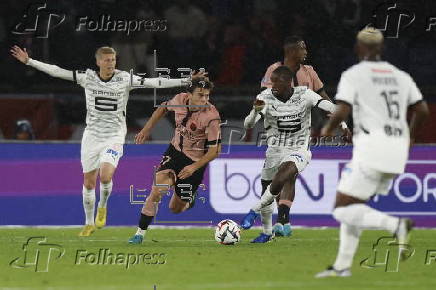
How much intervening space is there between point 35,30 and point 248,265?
29.0ft

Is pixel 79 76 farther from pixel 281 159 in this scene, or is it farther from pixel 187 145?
pixel 281 159

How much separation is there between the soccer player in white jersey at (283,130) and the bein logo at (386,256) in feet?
4.34

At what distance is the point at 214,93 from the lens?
758 inches

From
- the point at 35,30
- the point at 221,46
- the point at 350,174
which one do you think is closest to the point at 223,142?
the point at 221,46

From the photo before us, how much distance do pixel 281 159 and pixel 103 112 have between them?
7.81 feet

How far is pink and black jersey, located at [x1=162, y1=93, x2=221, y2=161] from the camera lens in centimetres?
1485

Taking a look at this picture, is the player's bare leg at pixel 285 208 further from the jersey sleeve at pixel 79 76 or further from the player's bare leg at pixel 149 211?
the jersey sleeve at pixel 79 76

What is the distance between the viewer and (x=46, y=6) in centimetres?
1994

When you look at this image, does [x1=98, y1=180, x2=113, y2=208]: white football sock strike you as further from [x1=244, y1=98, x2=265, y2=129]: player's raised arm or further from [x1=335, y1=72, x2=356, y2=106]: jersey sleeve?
[x1=335, y1=72, x2=356, y2=106]: jersey sleeve

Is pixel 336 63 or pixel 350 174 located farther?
pixel 336 63

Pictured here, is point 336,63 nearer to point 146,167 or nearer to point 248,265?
point 146,167

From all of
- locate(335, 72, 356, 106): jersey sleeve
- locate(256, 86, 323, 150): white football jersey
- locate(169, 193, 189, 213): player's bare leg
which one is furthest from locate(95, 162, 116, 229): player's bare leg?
locate(335, 72, 356, 106): jersey sleeve

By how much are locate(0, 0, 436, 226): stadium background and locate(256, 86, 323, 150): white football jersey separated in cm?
276
